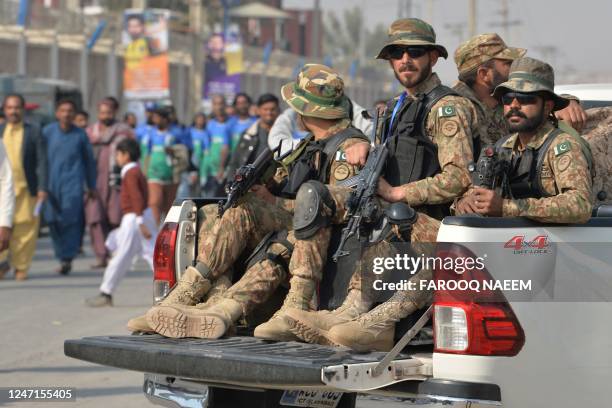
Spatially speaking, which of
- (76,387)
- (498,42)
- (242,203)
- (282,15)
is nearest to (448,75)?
(498,42)

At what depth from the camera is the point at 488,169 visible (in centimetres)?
586

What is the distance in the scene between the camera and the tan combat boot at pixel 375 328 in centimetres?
582

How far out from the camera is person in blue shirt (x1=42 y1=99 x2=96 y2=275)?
1634 cm

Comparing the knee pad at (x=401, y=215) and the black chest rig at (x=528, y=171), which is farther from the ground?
the black chest rig at (x=528, y=171)

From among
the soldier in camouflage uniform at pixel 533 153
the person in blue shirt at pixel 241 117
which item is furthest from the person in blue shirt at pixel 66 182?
the soldier in camouflage uniform at pixel 533 153

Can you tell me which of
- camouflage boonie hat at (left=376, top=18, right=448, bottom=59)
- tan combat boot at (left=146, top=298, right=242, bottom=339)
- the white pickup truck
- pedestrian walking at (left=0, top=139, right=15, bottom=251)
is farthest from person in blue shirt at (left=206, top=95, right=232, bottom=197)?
the white pickup truck

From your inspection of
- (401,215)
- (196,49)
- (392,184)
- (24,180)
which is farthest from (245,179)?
(196,49)

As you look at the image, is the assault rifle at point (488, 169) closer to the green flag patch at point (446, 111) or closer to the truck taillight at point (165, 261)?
the green flag patch at point (446, 111)

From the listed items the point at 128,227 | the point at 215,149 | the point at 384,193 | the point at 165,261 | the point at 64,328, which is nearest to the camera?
the point at 384,193

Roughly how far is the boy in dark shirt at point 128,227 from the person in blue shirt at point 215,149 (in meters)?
4.63

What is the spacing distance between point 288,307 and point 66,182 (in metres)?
10.7

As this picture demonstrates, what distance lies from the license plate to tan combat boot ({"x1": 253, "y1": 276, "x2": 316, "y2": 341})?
0.77 feet

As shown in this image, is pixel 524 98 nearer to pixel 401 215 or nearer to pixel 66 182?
pixel 401 215

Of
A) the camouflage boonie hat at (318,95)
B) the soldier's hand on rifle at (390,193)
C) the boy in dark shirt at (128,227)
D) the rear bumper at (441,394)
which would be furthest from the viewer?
the boy in dark shirt at (128,227)
